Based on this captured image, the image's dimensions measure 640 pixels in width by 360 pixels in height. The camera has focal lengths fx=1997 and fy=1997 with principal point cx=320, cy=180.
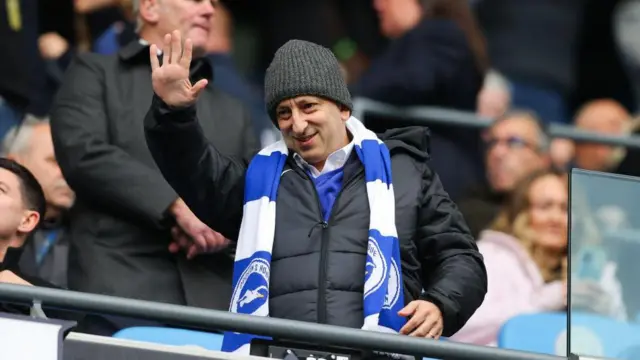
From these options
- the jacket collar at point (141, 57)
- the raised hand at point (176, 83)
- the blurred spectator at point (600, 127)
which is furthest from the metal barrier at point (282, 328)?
the blurred spectator at point (600, 127)

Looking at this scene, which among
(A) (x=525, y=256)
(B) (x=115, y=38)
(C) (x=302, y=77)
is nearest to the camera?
(C) (x=302, y=77)

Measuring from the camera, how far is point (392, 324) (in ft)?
21.5

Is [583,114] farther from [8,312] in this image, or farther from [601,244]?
[8,312]

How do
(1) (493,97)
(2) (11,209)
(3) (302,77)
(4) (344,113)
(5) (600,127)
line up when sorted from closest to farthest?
(3) (302,77) < (4) (344,113) < (2) (11,209) < (1) (493,97) < (5) (600,127)

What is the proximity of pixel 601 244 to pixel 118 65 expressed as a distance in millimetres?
2190

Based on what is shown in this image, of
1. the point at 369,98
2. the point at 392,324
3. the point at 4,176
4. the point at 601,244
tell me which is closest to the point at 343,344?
the point at 392,324

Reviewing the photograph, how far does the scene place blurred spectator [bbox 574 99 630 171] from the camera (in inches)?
451

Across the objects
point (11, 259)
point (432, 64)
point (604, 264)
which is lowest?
point (11, 259)

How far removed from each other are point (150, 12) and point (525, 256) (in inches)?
85.3

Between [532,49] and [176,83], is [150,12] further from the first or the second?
[532,49]

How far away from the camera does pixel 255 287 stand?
258 inches

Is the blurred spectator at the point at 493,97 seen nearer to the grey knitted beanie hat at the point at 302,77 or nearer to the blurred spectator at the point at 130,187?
the blurred spectator at the point at 130,187

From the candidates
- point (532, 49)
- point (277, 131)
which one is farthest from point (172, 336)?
point (532, 49)

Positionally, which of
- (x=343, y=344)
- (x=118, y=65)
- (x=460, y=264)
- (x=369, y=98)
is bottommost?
(x=343, y=344)
